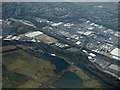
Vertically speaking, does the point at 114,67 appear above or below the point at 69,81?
above

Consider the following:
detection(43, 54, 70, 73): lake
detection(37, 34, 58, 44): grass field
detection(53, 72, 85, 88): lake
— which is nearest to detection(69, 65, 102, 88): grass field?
detection(53, 72, 85, 88): lake

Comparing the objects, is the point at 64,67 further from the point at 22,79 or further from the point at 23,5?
the point at 23,5

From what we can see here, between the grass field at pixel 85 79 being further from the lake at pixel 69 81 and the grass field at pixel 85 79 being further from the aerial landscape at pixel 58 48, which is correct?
the lake at pixel 69 81

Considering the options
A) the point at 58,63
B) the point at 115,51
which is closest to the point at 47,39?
the point at 58,63

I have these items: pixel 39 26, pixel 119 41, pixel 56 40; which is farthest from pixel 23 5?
pixel 119 41

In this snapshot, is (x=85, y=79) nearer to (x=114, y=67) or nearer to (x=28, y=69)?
(x=114, y=67)

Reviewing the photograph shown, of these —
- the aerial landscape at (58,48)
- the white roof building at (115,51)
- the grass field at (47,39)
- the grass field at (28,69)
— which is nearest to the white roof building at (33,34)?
the aerial landscape at (58,48)

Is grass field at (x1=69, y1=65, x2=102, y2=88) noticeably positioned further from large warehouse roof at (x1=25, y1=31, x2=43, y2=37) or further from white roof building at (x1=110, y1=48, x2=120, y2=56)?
large warehouse roof at (x1=25, y1=31, x2=43, y2=37)
